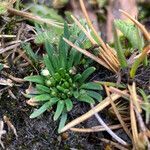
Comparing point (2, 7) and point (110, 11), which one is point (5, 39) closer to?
point (2, 7)

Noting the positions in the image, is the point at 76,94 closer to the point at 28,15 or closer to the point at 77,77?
the point at 77,77

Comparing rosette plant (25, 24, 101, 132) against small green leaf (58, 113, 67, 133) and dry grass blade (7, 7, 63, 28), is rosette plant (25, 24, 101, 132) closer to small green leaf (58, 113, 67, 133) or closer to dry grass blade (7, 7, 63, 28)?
small green leaf (58, 113, 67, 133)

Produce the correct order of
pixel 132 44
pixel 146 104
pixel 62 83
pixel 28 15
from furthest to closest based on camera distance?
pixel 28 15
pixel 132 44
pixel 62 83
pixel 146 104

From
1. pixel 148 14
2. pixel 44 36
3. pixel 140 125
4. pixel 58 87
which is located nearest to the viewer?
pixel 140 125

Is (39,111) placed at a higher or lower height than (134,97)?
lower

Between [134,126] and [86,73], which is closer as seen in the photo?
[134,126]

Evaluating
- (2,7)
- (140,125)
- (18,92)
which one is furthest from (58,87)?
(2,7)

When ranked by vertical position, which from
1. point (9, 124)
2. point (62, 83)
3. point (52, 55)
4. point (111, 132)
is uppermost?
point (52, 55)

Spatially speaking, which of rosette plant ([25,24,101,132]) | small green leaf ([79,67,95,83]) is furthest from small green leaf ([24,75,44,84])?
small green leaf ([79,67,95,83])

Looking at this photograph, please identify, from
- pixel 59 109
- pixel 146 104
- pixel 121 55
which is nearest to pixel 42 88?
pixel 59 109
